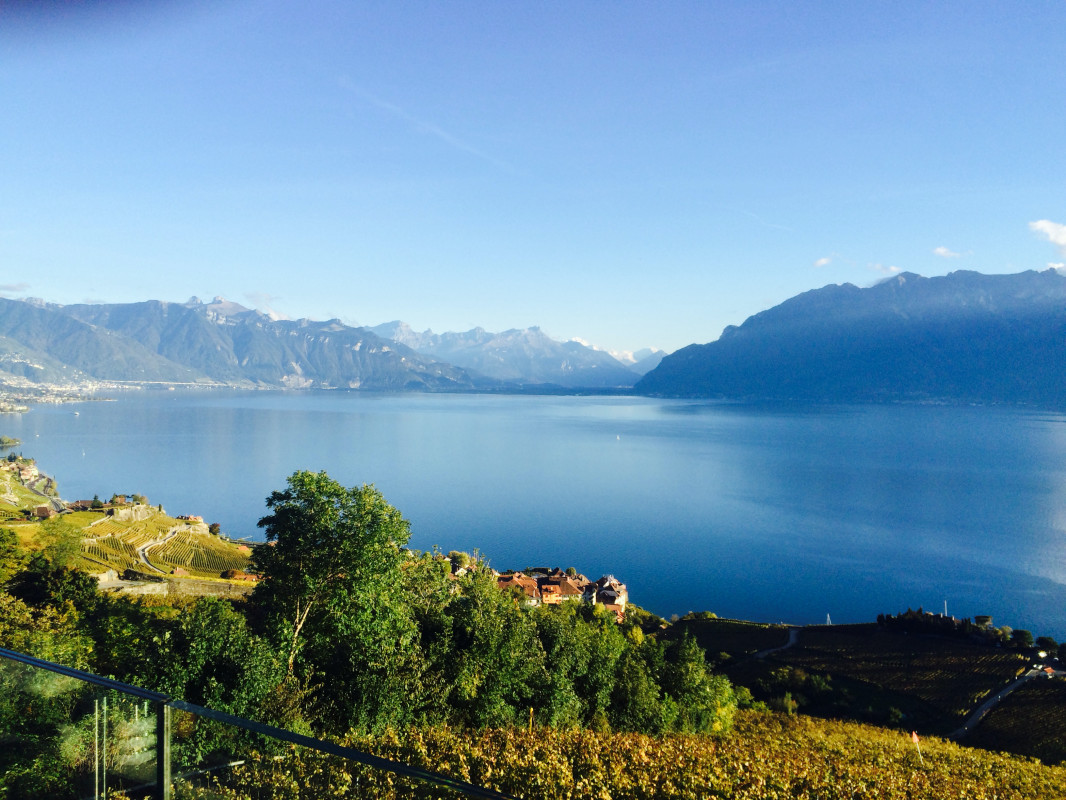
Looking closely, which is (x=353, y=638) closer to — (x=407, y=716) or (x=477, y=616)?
(x=407, y=716)

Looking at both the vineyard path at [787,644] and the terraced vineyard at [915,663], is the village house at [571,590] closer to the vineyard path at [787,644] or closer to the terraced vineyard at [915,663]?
the vineyard path at [787,644]

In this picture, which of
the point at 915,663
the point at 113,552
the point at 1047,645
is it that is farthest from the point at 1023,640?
the point at 113,552

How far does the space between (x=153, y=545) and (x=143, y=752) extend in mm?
50557

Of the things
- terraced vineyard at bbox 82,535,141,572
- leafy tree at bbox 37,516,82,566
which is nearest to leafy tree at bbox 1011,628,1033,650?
leafy tree at bbox 37,516,82,566

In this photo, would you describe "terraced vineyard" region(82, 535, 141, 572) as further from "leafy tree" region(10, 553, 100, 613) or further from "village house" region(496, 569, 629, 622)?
"village house" region(496, 569, 629, 622)

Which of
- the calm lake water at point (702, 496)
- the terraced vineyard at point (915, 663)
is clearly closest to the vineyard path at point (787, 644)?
the terraced vineyard at point (915, 663)

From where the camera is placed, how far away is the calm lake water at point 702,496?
51.0 metres

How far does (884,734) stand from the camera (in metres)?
22.7

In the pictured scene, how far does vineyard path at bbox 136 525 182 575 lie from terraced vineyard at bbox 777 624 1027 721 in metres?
40.2

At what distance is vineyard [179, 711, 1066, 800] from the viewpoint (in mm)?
3318

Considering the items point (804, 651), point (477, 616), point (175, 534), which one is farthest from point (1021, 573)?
point (175, 534)

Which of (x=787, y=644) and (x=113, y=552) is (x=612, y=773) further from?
(x=113, y=552)

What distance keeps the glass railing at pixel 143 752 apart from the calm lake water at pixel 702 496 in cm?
4752

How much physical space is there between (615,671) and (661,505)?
189 ft
